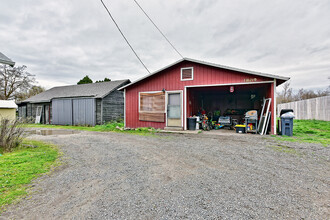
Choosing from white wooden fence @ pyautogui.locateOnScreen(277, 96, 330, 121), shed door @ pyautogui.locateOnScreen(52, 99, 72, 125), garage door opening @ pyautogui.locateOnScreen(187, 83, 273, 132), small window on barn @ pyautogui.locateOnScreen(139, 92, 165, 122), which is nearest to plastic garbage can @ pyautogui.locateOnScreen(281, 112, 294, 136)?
garage door opening @ pyautogui.locateOnScreen(187, 83, 273, 132)

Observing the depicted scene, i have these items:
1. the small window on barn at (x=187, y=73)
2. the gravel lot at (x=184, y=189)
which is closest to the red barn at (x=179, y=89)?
the small window on barn at (x=187, y=73)

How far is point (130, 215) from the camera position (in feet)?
5.52

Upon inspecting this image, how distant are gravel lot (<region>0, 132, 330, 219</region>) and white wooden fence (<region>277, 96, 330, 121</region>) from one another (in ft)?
33.0

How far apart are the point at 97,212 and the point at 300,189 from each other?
279 cm

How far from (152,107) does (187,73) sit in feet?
9.42

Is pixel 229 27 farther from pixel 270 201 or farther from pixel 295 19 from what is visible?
pixel 270 201

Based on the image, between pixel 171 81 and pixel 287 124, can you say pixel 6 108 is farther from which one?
pixel 287 124

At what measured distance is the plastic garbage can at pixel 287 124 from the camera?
665 cm

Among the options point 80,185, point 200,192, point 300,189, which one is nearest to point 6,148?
point 80,185

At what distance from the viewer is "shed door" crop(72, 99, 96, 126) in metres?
13.0

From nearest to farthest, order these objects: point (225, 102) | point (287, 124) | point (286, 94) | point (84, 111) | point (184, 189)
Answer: point (184, 189), point (287, 124), point (225, 102), point (84, 111), point (286, 94)

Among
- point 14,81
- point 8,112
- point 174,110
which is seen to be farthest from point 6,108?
point 174,110

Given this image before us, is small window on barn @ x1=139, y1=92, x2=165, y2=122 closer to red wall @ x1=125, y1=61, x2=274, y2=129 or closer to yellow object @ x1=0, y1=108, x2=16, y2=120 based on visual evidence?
red wall @ x1=125, y1=61, x2=274, y2=129

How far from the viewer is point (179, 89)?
875cm
